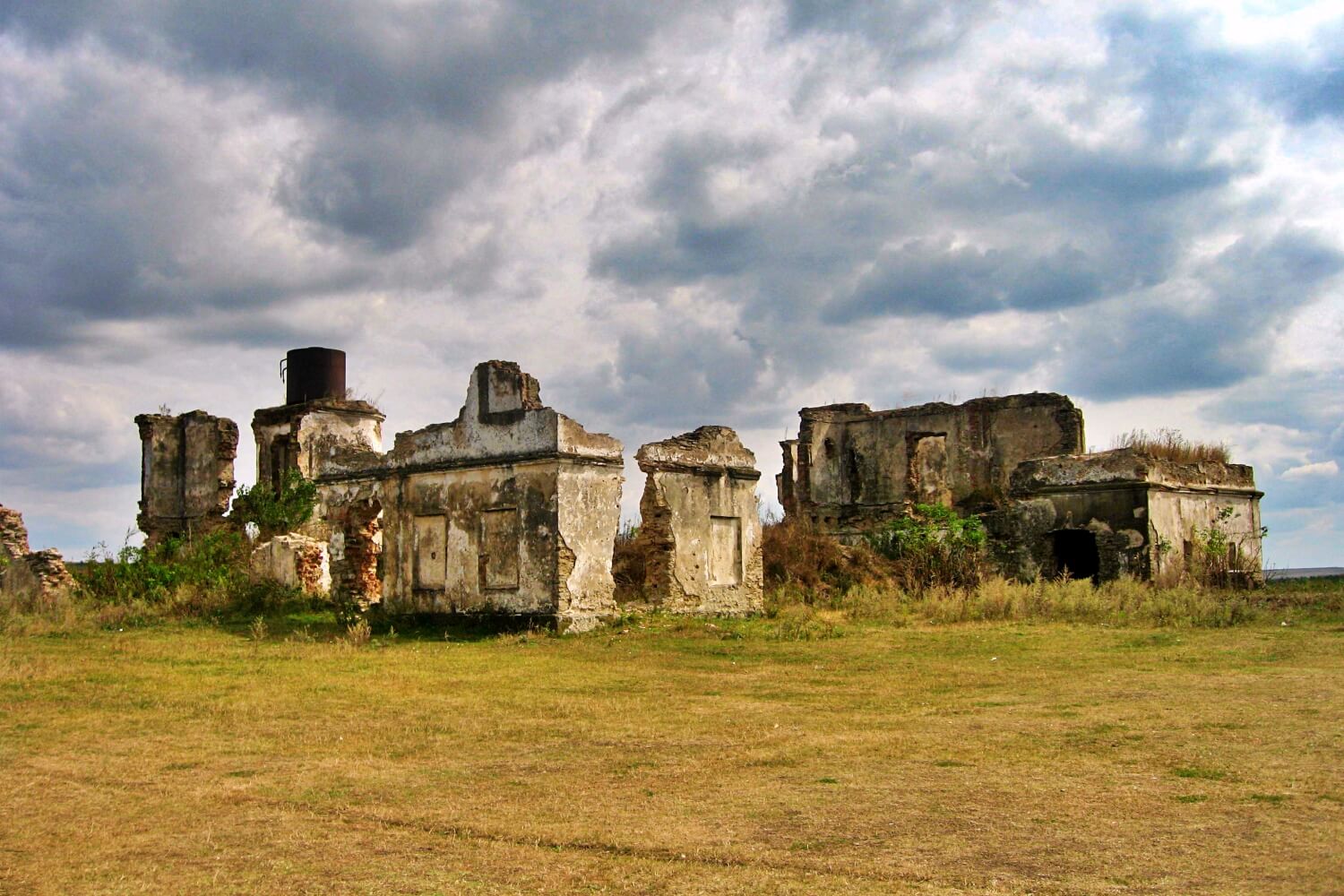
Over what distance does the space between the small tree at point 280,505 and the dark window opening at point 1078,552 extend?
14.9 m

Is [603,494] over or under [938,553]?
over

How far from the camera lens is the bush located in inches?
792

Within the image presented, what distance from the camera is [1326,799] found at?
5.81 meters

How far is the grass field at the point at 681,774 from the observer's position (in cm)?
486

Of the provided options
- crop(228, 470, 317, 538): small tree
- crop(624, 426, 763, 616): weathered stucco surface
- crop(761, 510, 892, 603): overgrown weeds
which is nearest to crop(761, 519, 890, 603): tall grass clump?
crop(761, 510, 892, 603): overgrown weeds

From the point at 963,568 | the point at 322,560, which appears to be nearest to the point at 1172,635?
the point at 963,568

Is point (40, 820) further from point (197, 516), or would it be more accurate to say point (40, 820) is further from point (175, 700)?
point (197, 516)

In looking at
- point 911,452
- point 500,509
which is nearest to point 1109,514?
point 911,452

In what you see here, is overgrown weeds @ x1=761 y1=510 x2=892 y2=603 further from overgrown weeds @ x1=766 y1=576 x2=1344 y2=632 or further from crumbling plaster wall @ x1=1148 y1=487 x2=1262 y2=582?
crumbling plaster wall @ x1=1148 y1=487 x2=1262 y2=582

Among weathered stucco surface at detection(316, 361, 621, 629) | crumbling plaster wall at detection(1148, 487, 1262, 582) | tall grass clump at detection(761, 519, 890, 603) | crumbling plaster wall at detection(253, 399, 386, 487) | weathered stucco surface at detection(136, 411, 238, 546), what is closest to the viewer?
weathered stucco surface at detection(316, 361, 621, 629)

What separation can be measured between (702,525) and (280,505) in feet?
40.7

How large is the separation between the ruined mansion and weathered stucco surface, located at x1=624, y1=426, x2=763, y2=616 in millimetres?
28

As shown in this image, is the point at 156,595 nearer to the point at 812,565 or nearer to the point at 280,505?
the point at 280,505

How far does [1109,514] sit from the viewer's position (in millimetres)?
20609
